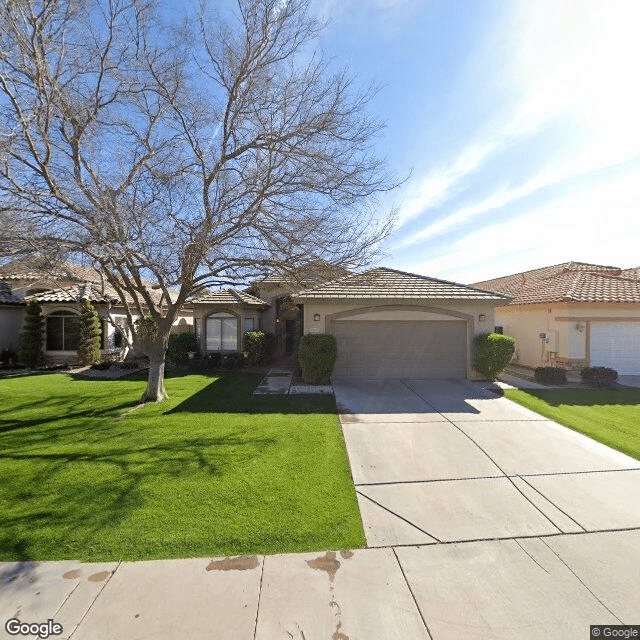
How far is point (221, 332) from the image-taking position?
1742 cm

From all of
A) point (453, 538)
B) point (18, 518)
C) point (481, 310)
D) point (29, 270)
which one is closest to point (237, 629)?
point (453, 538)

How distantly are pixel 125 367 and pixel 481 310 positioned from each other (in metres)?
15.2

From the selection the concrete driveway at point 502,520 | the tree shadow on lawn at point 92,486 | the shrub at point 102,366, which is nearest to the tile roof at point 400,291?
the concrete driveway at point 502,520

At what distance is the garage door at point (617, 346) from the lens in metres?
14.0

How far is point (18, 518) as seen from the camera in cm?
414

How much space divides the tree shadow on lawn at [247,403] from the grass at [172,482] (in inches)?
3.7

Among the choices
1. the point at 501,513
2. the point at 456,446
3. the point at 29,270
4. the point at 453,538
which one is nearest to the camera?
the point at 453,538

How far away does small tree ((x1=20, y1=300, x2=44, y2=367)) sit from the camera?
15859 mm

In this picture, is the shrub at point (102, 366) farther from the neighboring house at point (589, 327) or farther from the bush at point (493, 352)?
the neighboring house at point (589, 327)

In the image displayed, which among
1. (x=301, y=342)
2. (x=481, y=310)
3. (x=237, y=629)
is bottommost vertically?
(x=237, y=629)

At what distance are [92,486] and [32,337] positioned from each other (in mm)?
15066

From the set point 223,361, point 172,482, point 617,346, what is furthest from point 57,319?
point 617,346

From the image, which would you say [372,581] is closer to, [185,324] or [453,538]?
[453,538]

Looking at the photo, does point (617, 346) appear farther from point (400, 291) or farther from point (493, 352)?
point (400, 291)
